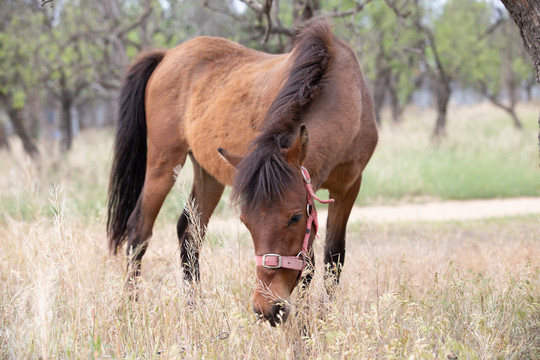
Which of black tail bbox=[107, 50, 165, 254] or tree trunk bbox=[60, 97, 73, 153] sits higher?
black tail bbox=[107, 50, 165, 254]

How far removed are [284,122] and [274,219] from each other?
70 cm

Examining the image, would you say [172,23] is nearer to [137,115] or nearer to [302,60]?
[137,115]

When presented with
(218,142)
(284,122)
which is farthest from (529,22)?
(218,142)

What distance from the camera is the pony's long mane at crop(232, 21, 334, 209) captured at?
2.48 meters

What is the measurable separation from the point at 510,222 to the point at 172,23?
8.70 m

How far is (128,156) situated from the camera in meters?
4.57

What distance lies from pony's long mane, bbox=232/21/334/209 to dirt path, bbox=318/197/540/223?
15.6ft

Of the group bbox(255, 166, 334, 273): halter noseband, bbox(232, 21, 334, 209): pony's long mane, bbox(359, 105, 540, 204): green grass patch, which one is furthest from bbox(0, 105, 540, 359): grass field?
bbox(359, 105, 540, 204): green grass patch

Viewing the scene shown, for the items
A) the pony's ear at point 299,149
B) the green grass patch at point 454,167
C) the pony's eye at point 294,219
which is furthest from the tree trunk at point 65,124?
the pony's eye at point 294,219

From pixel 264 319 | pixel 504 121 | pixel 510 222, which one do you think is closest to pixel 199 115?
pixel 264 319

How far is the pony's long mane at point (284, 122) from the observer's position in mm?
2480

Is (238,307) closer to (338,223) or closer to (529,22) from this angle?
(338,223)

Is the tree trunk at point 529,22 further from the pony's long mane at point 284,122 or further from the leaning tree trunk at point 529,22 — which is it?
the pony's long mane at point 284,122

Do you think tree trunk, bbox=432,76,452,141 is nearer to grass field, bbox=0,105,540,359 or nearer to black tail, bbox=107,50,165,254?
grass field, bbox=0,105,540,359
